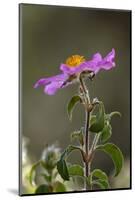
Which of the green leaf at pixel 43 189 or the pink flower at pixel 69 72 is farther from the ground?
the pink flower at pixel 69 72

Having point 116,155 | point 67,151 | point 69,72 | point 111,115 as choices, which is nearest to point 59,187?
point 67,151

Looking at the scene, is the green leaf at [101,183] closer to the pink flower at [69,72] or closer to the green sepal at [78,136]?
the green sepal at [78,136]

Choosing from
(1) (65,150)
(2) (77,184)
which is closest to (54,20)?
(1) (65,150)

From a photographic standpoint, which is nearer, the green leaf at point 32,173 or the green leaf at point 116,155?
the green leaf at point 32,173

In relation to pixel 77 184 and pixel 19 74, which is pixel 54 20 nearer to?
pixel 19 74

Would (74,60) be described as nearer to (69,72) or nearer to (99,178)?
(69,72)

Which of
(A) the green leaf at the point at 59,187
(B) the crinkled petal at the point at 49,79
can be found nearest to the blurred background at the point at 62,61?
(B) the crinkled petal at the point at 49,79
